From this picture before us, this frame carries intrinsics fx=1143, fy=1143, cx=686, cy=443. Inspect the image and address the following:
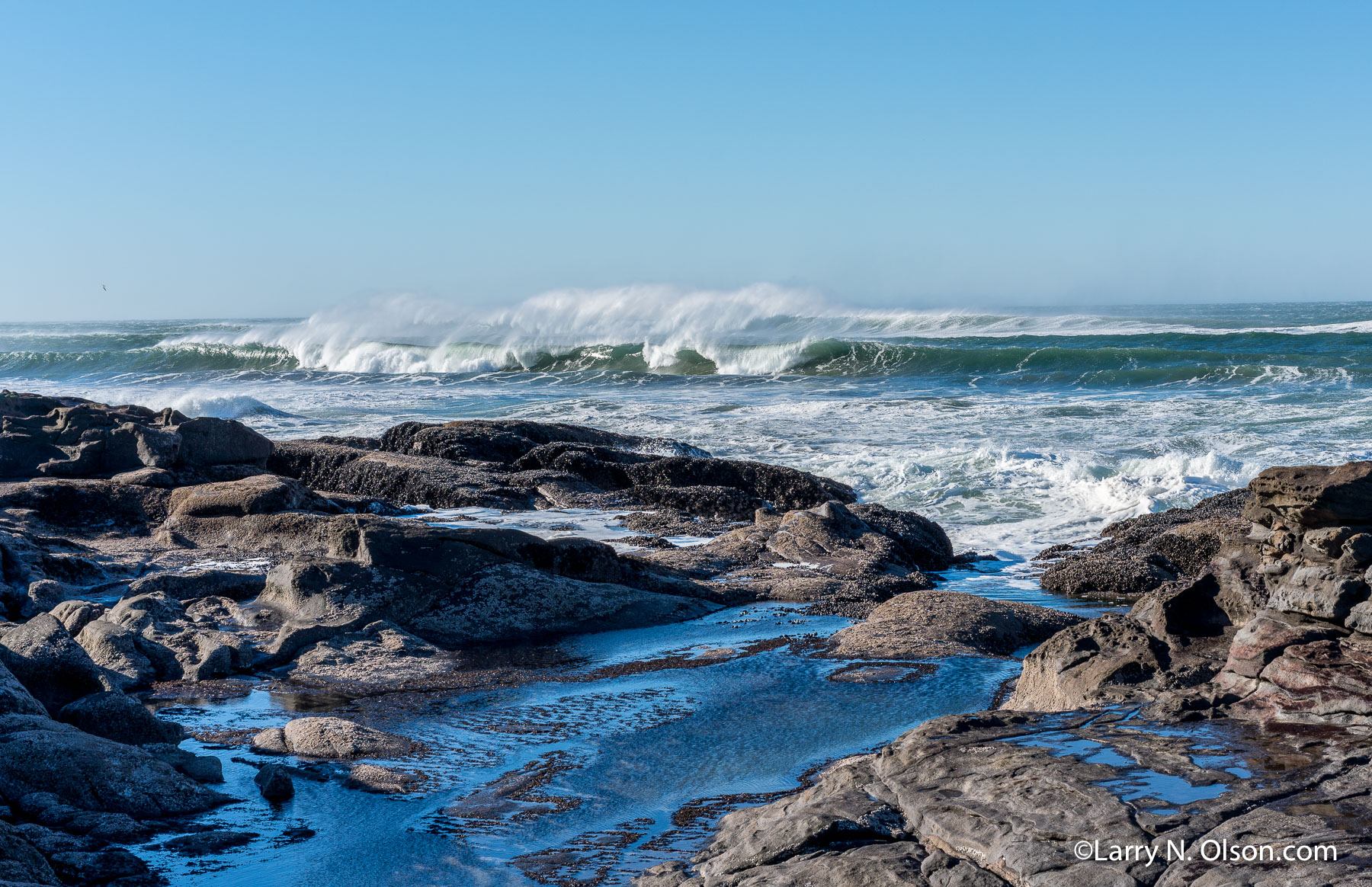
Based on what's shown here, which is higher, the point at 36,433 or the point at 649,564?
the point at 36,433

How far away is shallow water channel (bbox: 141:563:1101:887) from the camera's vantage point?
3543 millimetres

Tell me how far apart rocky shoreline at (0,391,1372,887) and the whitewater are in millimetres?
2349

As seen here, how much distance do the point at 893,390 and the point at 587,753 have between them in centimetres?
2139

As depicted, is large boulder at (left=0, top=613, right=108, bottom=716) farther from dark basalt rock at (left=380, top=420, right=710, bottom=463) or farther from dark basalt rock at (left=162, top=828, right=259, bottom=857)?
dark basalt rock at (left=380, top=420, right=710, bottom=463)

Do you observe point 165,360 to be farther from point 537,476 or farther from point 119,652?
point 119,652

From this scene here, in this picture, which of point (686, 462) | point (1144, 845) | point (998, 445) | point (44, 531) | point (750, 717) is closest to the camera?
point (1144, 845)

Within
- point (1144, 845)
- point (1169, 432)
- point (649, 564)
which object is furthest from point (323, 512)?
point (1169, 432)

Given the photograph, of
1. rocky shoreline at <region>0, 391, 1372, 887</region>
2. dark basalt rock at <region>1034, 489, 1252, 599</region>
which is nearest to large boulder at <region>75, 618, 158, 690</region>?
rocky shoreline at <region>0, 391, 1372, 887</region>

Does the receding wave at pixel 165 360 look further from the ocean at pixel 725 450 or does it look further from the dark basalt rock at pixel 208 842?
the dark basalt rock at pixel 208 842

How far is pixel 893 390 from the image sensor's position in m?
25.2

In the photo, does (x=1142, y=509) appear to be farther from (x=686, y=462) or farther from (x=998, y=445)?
(x=686, y=462)

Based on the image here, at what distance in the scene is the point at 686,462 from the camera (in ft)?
37.8

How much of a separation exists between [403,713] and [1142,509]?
8811 millimetres
